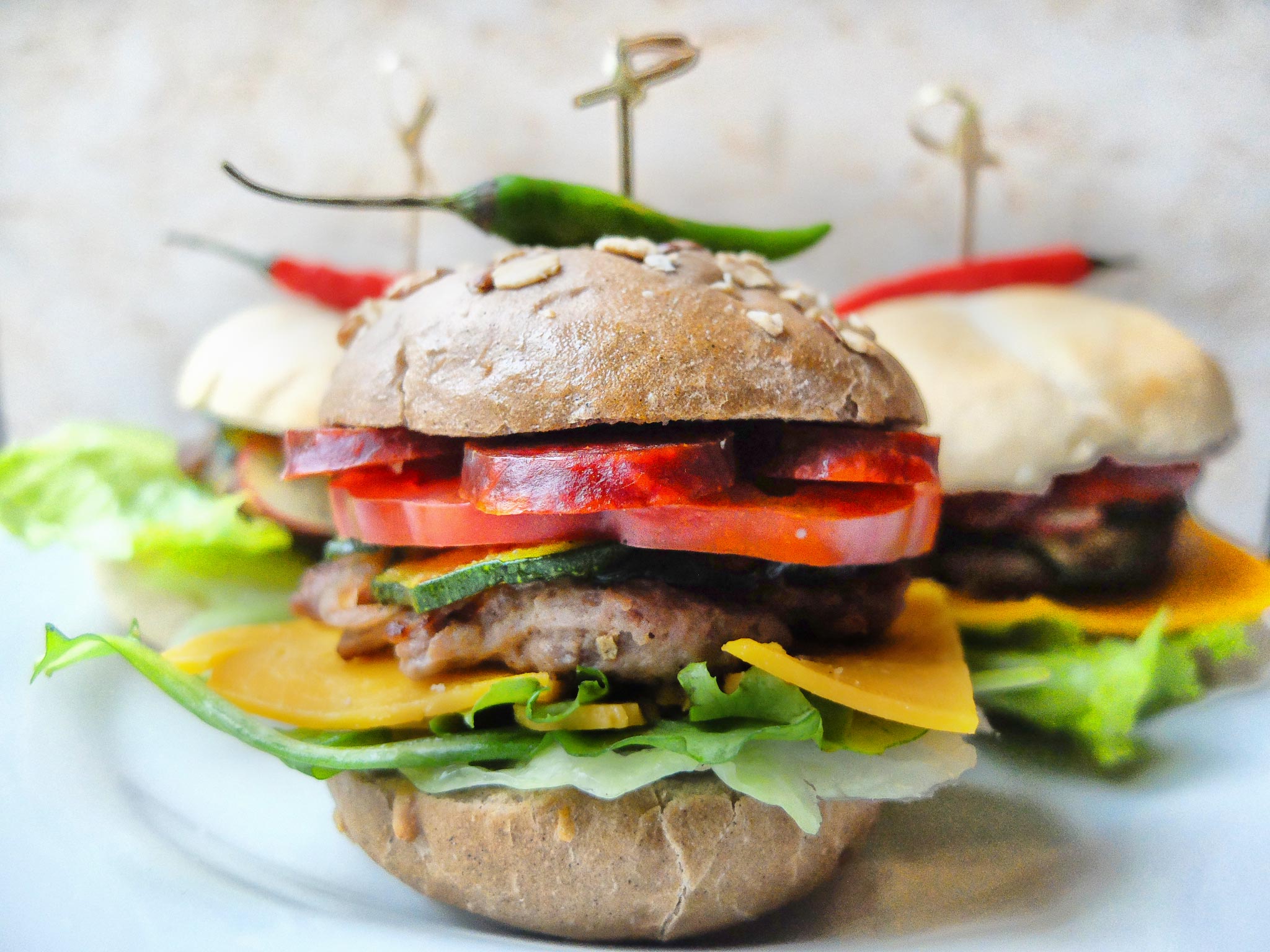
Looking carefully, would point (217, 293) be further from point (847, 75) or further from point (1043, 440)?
point (1043, 440)

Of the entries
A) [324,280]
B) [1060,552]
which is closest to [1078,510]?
[1060,552]

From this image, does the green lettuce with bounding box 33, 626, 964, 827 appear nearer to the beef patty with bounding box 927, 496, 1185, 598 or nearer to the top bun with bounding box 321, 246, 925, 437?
the top bun with bounding box 321, 246, 925, 437

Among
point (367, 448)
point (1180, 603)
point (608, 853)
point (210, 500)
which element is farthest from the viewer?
point (210, 500)

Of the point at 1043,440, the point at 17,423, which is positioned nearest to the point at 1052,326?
the point at 1043,440

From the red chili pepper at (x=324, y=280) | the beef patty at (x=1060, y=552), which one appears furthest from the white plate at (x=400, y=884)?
the red chili pepper at (x=324, y=280)

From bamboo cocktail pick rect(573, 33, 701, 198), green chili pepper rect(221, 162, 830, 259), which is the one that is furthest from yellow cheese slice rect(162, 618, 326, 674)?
bamboo cocktail pick rect(573, 33, 701, 198)

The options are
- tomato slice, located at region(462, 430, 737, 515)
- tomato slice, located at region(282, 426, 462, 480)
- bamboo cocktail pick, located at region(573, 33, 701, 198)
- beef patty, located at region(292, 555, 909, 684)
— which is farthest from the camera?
bamboo cocktail pick, located at region(573, 33, 701, 198)

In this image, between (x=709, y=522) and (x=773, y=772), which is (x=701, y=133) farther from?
(x=773, y=772)
